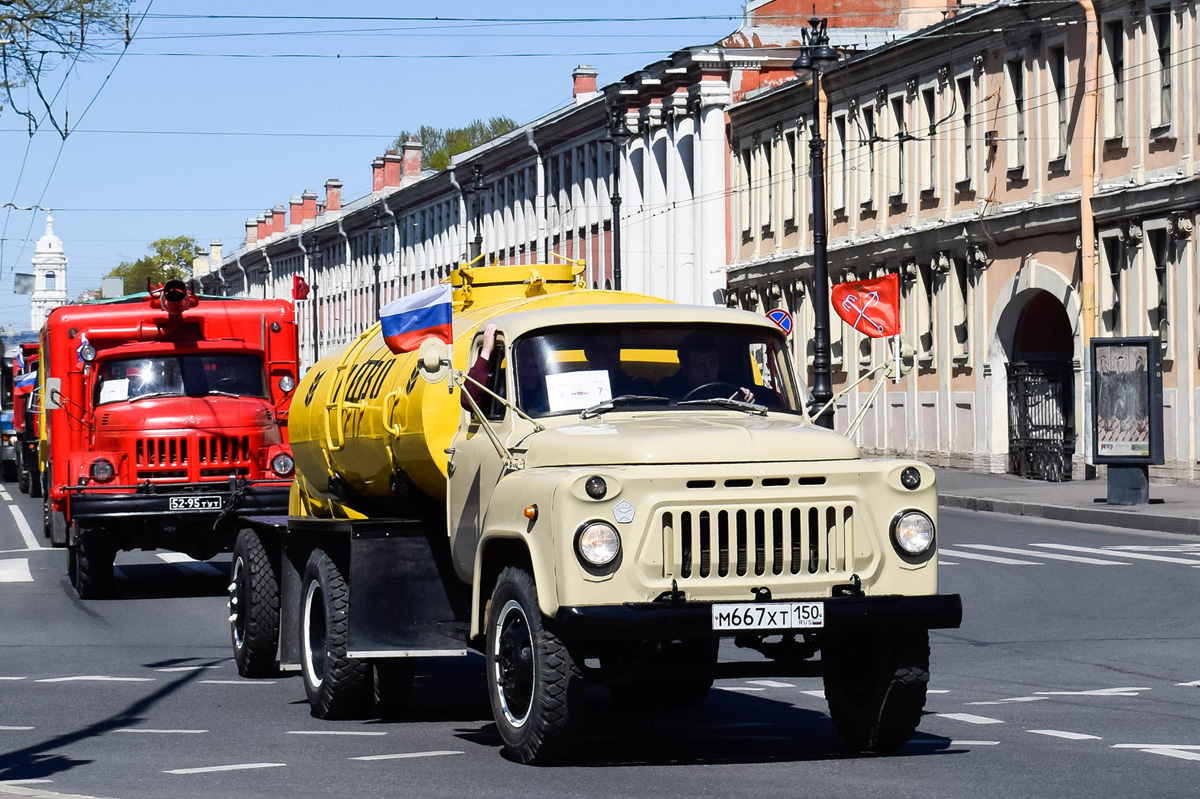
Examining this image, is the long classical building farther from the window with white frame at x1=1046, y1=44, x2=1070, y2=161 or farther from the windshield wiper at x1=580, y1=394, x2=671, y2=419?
the windshield wiper at x1=580, y1=394, x2=671, y2=419

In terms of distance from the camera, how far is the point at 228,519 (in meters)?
20.0

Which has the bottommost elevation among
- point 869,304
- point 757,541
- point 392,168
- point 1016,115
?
point 757,541

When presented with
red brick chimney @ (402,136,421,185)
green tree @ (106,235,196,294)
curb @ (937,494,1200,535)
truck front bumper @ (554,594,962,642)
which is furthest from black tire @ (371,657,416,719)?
green tree @ (106,235,196,294)

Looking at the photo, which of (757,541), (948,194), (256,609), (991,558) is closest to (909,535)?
(757,541)

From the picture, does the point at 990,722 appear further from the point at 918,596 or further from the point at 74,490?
the point at 74,490

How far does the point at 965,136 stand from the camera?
145 feet

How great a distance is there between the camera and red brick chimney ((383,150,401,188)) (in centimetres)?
10238

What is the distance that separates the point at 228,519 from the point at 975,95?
88.9 ft

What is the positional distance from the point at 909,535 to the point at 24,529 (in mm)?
26275

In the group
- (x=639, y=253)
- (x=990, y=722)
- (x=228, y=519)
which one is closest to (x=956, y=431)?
(x=639, y=253)

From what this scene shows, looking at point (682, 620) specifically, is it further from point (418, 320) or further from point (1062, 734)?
point (418, 320)

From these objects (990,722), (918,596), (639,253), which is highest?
(639,253)

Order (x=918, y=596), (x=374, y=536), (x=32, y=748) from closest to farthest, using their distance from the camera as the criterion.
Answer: (x=918, y=596)
(x=32, y=748)
(x=374, y=536)

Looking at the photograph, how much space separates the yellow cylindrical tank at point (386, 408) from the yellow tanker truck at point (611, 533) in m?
0.03
